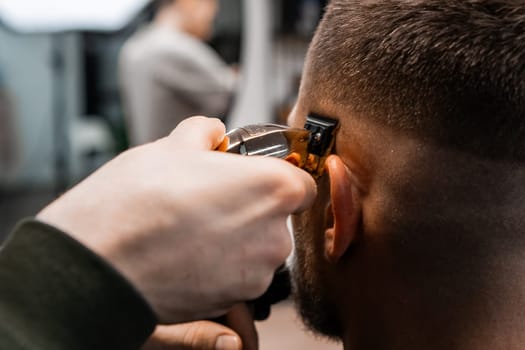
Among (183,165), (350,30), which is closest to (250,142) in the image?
(183,165)

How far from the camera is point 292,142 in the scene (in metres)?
0.97

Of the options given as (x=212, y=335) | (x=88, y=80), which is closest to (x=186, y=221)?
(x=212, y=335)

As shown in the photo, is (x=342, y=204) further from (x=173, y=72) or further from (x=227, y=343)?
(x=173, y=72)

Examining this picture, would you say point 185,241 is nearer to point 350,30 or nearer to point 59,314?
point 59,314

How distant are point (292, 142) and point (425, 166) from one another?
0.19m

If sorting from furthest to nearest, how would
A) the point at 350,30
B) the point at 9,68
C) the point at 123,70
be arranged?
the point at 9,68, the point at 123,70, the point at 350,30

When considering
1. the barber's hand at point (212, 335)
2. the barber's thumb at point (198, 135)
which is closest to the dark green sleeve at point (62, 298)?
the barber's thumb at point (198, 135)

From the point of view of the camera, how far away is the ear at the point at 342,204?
997 millimetres

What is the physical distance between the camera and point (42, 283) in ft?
2.35

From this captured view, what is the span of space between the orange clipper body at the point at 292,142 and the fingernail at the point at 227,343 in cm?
29

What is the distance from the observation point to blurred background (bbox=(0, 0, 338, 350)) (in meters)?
3.49

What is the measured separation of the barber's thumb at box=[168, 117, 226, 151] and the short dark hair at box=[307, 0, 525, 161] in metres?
0.25

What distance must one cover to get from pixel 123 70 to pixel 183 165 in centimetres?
280

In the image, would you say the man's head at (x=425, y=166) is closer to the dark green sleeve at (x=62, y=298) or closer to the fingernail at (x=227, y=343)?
the fingernail at (x=227, y=343)
